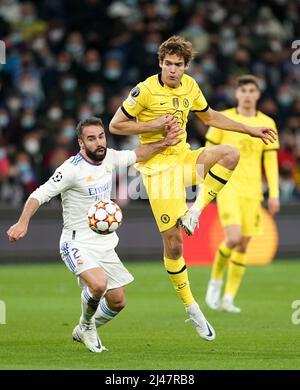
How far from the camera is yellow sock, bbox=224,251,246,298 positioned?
1389 centimetres

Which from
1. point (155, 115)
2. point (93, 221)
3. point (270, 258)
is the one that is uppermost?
point (155, 115)

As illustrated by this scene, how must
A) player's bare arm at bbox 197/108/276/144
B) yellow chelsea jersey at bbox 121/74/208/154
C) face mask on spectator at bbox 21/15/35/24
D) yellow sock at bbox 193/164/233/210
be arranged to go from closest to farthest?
1. yellow chelsea jersey at bbox 121/74/208/154
2. yellow sock at bbox 193/164/233/210
3. player's bare arm at bbox 197/108/276/144
4. face mask on spectator at bbox 21/15/35/24

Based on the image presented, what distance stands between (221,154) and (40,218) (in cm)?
917

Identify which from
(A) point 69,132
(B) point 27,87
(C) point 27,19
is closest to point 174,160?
(A) point 69,132

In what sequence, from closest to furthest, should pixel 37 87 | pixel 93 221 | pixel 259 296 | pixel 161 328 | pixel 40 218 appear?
pixel 93 221 → pixel 161 328 → pixel 259 296 → pixel 40 218 → pixel 37 87

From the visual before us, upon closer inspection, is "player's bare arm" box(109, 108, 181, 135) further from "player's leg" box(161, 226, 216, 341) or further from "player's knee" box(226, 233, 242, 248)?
"player's knee" box(226, 233, 242, 248)

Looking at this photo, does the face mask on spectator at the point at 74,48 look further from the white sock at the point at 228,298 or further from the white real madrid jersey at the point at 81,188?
the white real madrid jersey at the point at 81,188

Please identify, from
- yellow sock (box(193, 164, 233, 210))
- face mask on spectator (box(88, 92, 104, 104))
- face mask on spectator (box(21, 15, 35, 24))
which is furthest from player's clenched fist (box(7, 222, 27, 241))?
face mask on spectator (box(21, 15, 35, 24))

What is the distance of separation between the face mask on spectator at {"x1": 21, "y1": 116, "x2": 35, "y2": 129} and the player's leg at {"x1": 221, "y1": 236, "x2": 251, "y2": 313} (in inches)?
309

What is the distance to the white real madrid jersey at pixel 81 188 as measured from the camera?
9938mm

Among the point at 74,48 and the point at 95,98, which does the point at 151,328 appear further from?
the point at 74,48

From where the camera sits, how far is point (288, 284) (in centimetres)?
1677
